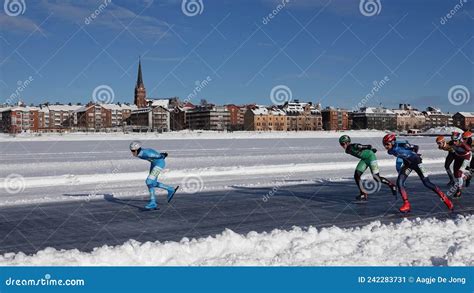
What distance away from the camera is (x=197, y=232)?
7.98m

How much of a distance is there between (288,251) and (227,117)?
145864 millimetres

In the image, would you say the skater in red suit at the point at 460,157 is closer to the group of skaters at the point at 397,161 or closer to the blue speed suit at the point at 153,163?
the group of skaters at the point at 397,161

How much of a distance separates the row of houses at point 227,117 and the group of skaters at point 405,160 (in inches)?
4874

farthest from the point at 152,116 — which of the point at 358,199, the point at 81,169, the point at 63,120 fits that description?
the point at 358,199

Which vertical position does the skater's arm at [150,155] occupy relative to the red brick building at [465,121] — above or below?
above

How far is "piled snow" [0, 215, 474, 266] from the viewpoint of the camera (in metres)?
6.13

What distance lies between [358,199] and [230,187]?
12.4 feet

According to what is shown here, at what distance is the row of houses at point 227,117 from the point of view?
140 m

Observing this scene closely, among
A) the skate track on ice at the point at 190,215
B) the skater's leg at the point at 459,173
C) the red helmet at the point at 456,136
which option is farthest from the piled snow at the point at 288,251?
the red helmet at the point at 456,136

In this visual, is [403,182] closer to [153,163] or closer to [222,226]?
[222,226]

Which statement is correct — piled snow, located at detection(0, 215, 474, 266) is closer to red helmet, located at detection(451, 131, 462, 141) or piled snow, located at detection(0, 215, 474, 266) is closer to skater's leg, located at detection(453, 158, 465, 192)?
skater's leg, located at detection(453, 158, 465, 192)

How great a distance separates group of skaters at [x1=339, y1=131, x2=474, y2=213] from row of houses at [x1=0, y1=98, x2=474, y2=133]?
4874 inches

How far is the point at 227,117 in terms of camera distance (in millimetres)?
152125
